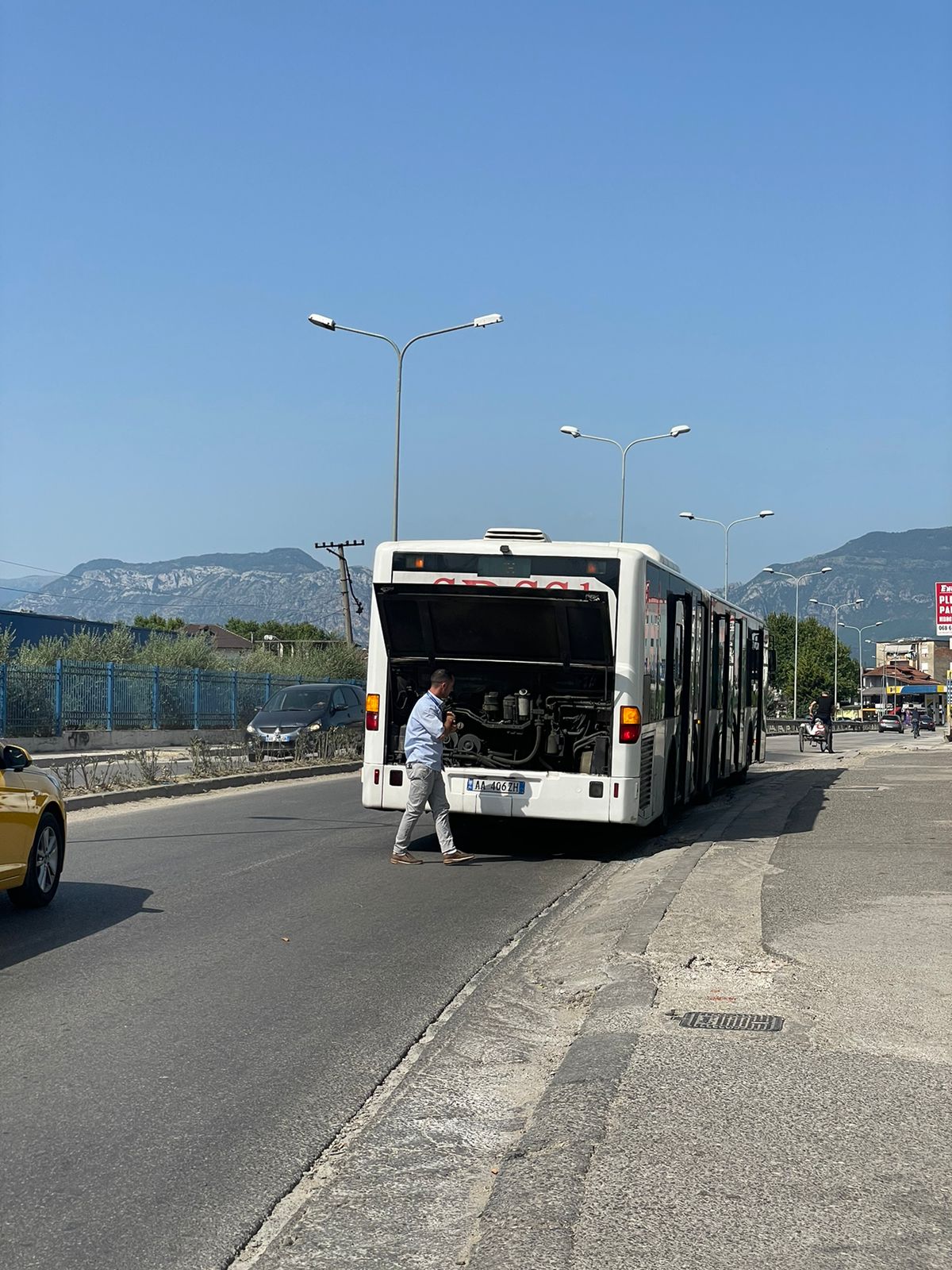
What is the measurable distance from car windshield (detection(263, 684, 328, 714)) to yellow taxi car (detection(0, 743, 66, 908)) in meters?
19.1

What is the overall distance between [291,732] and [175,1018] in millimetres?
21599

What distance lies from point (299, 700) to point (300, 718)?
907 mm

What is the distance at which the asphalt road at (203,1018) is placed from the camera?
4500 millimetres

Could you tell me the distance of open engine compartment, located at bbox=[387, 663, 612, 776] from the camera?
13781 mm

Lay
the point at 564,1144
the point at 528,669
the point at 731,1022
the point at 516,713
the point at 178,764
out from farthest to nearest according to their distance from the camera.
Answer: the point at 178,764
the point at 528,669
the point at 516,713
the point at 731,1022
the point at 564,1144

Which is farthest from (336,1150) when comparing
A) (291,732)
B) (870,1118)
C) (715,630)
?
(291,732)

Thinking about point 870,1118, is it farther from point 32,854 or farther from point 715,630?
point 715,630

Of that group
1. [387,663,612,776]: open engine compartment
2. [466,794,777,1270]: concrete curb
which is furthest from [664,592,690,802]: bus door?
[466,794,777,1270]: concrete curb

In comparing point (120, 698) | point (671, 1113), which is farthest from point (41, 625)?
point (671, 1113)

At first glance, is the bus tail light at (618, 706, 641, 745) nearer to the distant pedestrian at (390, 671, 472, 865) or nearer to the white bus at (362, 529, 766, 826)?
the white bus at (362, 529, 766, 826)

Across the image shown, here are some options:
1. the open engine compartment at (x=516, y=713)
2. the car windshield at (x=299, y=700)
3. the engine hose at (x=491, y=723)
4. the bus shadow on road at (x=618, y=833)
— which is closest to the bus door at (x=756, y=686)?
the bus shadow on road at (x=618, y=833)

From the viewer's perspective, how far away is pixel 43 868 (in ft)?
32.8

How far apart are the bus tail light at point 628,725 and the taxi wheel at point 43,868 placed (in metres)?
5.10

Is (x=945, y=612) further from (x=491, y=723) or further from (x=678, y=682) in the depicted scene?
(x=491, y=723)
